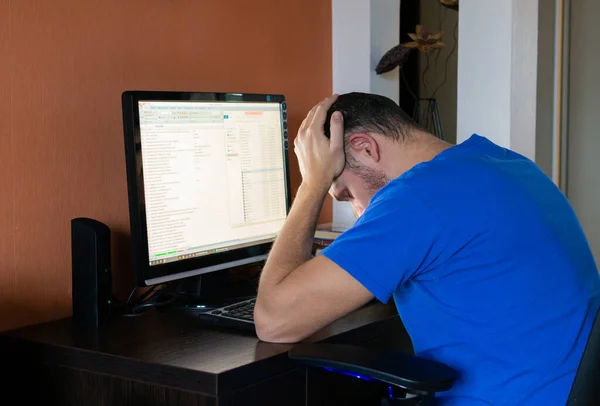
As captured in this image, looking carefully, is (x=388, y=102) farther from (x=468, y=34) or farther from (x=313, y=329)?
(x=468, y=34)

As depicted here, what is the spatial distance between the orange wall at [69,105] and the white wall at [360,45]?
0.55 metres

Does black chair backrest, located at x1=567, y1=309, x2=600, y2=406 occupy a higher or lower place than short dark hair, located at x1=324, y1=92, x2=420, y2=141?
lower

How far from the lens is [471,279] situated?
1317 millimetres

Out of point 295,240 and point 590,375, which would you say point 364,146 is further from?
point 590,375

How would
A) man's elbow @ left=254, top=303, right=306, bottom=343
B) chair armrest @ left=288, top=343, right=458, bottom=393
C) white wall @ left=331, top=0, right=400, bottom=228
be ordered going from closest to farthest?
chair armrest @ left=288, top=343, right=458, bottom=393 → man's elbow @ left=254, top=303, right=306, bottom=343 → white wall @ left=331, top=0, right=400, bottom=228

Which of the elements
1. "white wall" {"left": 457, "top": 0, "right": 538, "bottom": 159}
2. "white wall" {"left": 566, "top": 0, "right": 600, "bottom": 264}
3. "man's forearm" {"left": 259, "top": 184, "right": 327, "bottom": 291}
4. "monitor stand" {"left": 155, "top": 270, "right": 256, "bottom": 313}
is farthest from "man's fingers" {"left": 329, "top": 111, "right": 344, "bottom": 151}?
"white wall" {"left": 566, "top": 0, "right": 600, "bottom": 264}

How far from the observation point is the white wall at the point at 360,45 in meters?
2.53

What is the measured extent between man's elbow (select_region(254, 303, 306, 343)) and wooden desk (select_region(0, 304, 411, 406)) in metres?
0.02

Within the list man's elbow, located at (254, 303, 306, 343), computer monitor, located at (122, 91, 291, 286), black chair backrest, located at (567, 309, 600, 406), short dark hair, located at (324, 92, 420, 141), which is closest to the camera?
black chair backrest, located at (567, 309, 600, 406)

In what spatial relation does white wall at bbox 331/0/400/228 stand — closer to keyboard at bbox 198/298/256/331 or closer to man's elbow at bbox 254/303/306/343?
keyboard at bbox 198/298/256/331

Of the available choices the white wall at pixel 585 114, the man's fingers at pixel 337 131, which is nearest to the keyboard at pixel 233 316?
the man's fingers at pixel 337 131

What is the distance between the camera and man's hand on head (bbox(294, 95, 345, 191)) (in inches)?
61.7

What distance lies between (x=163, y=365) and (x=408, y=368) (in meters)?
0.42

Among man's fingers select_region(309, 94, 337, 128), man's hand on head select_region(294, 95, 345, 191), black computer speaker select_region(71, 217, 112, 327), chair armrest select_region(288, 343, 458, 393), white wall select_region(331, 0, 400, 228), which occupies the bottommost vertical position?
chair armrest select_region(288, 343, 458, 393)
